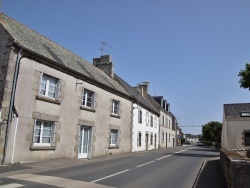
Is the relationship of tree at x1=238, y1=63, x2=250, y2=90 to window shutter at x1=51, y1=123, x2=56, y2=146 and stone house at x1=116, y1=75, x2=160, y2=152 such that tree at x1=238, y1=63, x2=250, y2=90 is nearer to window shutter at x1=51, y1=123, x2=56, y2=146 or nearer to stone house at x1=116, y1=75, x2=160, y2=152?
stone house at x1=116, y1=75, x2=160, y2=152

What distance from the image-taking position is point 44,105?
45.7 ft

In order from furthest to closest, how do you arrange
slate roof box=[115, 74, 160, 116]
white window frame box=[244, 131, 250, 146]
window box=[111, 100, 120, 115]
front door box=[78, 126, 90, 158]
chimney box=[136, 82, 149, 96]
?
chimney box=[136, 82, 149, 96], white window frame box=[244, 131, 250, 146], slate roof box=[115, 74, 160, 116], window box=[111, 100, 120, 115], front door box=[78, 126, 90, 158]

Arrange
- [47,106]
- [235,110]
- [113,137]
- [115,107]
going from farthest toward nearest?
[235,110] < [115,107] < [113,137] < [47,106]

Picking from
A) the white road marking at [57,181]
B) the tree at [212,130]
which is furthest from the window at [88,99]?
the tree at [212,130]

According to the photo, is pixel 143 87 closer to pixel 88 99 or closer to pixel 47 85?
pixel 88 99

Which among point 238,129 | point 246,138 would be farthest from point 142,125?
point 246,138

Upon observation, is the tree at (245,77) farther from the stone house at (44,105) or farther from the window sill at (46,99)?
the window sill at (46,99)

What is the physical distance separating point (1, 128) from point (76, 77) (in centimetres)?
614

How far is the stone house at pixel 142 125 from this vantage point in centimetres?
2691

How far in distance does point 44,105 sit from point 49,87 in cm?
116

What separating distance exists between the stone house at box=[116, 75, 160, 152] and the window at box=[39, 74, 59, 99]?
12.2m

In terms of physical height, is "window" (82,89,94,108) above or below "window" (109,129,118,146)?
above

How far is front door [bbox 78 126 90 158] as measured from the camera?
674 inches

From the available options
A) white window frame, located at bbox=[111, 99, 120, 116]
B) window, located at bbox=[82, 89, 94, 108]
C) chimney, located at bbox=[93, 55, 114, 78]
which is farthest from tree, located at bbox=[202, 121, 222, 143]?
window, located at bbox=[82, 89, 94, 108]
